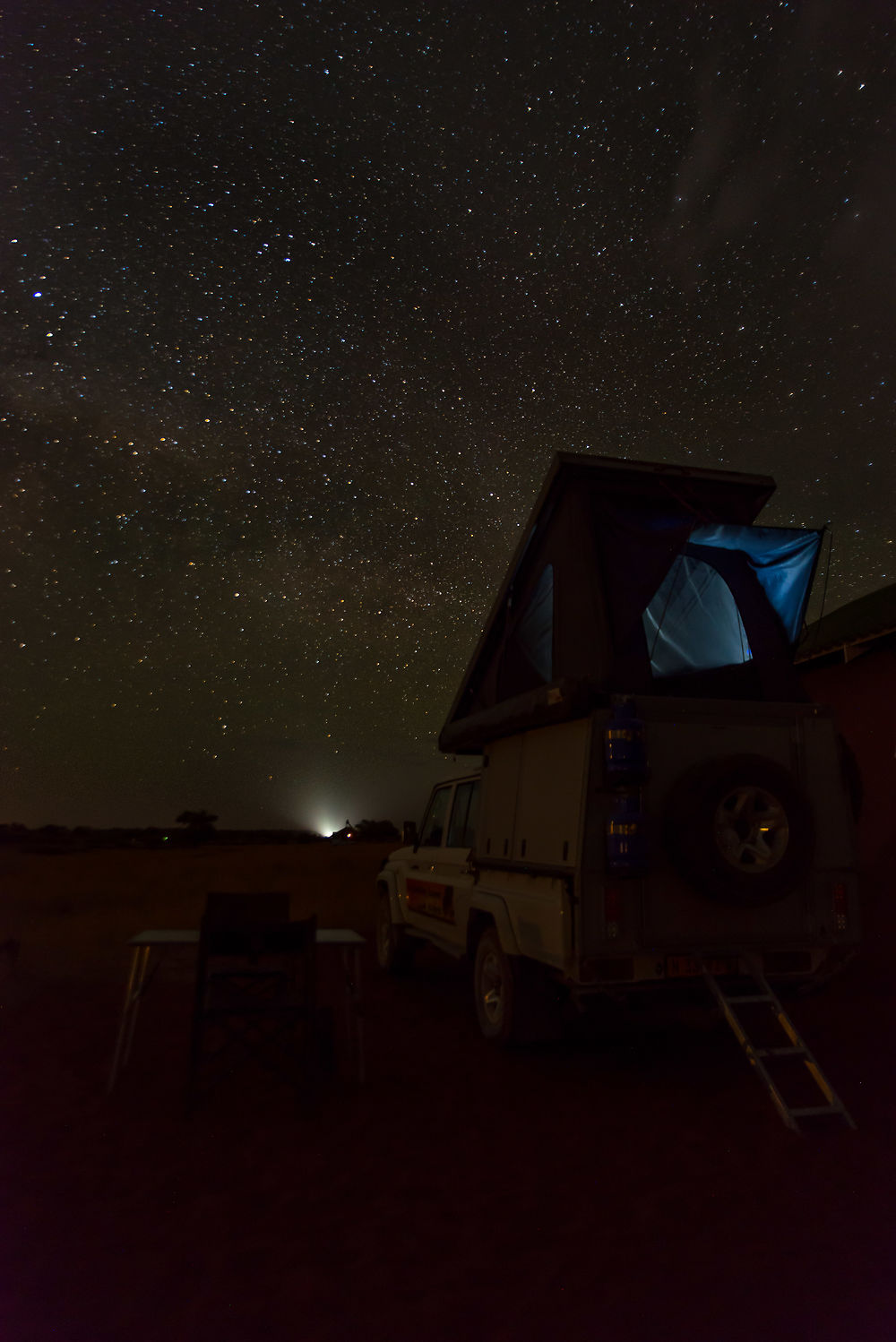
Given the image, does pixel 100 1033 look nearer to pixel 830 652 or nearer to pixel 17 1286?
pixel 17 1286

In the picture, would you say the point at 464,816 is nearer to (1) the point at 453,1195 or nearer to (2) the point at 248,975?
(2) the point at 248,975

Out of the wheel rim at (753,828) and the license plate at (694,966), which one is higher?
the wheel rim at (753,828)

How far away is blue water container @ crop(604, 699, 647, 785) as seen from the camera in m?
5.36

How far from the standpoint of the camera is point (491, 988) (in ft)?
22.0

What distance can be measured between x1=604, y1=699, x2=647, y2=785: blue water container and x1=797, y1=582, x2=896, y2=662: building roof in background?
4.76 meters

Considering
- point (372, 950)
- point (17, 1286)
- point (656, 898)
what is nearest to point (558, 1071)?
point (656, 898)

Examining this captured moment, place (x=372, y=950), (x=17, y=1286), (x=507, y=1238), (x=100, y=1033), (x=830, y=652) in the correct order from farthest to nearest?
(x=372, y=950) < (x=830, y=652) < (x=100, y=1033) < (x=507, y=1238) < (x=17, y=1286)

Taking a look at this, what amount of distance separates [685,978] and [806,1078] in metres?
1.36

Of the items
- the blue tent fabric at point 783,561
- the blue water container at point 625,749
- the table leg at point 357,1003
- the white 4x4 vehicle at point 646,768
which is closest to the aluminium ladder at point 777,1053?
the white 4x4 vehicle at point 646,768

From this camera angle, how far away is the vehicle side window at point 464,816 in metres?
8.03

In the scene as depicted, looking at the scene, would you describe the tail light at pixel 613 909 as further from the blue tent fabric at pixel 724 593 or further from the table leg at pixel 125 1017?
the table leg at pixel 125 1017

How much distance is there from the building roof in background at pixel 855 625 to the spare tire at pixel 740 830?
4.33 metres

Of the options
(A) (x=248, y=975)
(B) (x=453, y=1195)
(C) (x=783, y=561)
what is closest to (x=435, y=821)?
(A) (x=248, y=975)

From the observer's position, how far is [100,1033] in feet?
23.3
